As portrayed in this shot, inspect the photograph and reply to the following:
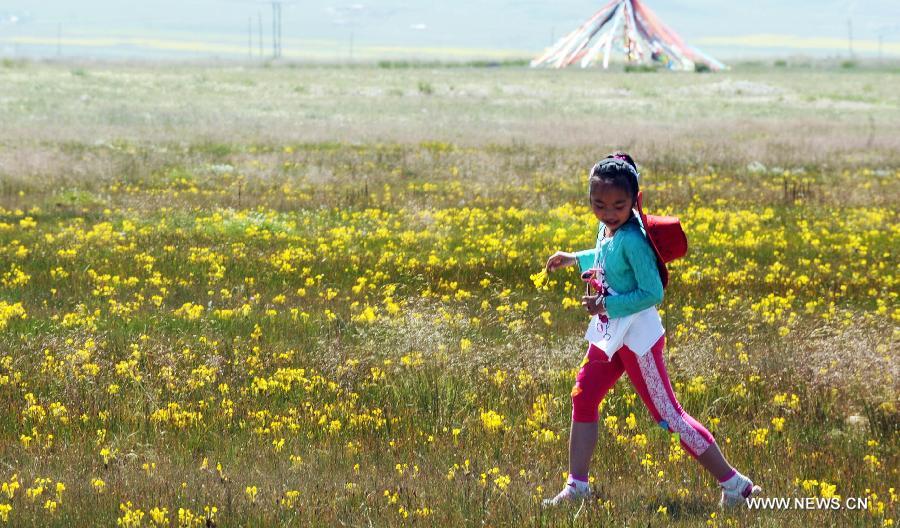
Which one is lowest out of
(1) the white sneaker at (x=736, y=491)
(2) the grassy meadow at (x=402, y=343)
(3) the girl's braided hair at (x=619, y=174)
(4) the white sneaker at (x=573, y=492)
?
(2) the grassy meadow at (x=402, y=343)

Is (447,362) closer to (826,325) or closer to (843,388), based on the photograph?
(843,388)

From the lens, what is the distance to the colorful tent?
95.8 meters

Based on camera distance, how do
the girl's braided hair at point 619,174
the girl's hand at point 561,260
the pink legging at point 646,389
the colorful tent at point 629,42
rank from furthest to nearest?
the colorful tent at point 629,42 < the girl's hand at point 561,260 < the pink legging at point 646,389 < the girl's braided hair at point 619,174

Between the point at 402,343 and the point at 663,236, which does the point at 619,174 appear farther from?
the point at 402,343

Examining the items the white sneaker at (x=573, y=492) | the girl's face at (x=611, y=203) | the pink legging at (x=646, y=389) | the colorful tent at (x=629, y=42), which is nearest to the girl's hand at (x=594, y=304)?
the pink legging at (x=646, y=389)

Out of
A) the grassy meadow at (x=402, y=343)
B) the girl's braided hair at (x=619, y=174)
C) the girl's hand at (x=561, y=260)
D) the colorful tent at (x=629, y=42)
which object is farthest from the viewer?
the colorful tent at (x=629, y=42)

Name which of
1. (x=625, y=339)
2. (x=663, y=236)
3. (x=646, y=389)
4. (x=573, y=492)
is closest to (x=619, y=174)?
(x=663, y=236)

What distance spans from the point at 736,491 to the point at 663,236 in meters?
1.33

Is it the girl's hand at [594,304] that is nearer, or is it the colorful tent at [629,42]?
the girl's hand at [594,304]

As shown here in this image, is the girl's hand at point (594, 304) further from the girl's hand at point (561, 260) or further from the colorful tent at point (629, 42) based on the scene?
the colorful tent at point (629, 42)

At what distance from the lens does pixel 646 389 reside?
5520mm

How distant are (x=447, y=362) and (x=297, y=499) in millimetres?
2831

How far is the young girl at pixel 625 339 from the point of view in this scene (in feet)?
17.7

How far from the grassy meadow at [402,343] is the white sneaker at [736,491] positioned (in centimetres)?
10
